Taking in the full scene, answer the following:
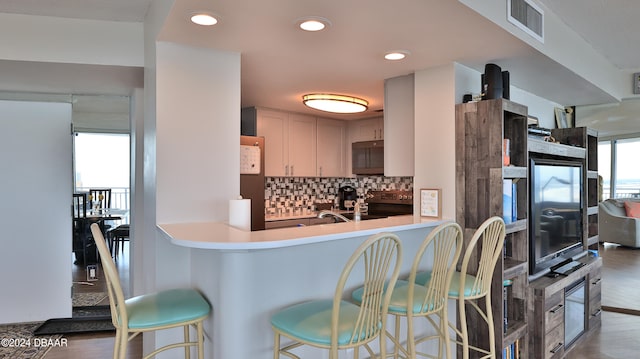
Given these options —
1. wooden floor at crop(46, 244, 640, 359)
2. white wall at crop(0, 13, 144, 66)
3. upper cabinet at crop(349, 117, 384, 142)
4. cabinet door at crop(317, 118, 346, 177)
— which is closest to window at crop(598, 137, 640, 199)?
wooden floor at crop(46, 244, 640, 359)

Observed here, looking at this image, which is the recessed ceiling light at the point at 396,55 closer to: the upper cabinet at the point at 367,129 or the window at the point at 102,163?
the upper cabinet at the point at 367,129

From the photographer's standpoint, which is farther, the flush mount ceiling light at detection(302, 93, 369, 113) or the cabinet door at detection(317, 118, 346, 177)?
the cabinet door at detection(317, 118, 346, 177)

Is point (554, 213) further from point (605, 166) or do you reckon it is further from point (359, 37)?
point (605, 166)

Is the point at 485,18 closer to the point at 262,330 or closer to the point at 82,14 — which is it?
the point at 262,330

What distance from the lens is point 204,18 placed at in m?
1.92

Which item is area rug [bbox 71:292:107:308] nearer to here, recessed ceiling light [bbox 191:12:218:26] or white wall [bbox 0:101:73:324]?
white wall [bbox 0:101:73:324]

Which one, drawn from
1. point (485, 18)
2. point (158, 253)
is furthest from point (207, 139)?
point (485, 18)

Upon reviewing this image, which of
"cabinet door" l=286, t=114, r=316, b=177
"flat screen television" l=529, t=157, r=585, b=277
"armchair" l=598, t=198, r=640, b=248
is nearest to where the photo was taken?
"flat screen television" l=529, t=157, r=585, b=277

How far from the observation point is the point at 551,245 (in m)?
3.11

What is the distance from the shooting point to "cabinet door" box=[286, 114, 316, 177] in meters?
4.79

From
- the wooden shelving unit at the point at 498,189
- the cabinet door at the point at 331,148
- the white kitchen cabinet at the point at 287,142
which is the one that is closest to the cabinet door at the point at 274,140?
the white kitchen cabinet at the point at 287,142

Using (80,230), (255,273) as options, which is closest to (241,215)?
(255,273)

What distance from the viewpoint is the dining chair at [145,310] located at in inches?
64.1

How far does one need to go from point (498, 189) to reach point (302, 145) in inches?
111
